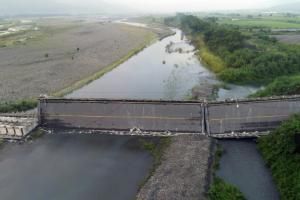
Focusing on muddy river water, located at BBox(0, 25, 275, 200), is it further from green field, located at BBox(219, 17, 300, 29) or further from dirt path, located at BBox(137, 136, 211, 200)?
green field, located at BBox(219, 17, 300, 29)

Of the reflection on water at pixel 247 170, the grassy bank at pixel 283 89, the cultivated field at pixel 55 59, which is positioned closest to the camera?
the reflection on water at pixel 247 170

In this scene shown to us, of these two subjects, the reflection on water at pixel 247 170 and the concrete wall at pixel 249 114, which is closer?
the reflection on water at pixel 247 170

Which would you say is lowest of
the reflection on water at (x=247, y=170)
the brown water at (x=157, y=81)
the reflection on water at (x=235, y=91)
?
the reflection on water at (x=247, y=170)

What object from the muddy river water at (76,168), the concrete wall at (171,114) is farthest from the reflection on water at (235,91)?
the muddy river water at (76,168)

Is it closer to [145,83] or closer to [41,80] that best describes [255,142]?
[145,83]

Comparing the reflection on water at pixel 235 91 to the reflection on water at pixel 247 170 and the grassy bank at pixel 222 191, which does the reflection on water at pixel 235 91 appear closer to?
the reflection on water at pixel 247 170

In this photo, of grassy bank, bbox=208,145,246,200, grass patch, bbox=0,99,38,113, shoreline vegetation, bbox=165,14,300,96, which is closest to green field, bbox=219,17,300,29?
shoreline vegetation, bbox=165,14,300,96

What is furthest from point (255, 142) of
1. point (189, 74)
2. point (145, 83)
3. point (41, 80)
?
point (41, 80)
